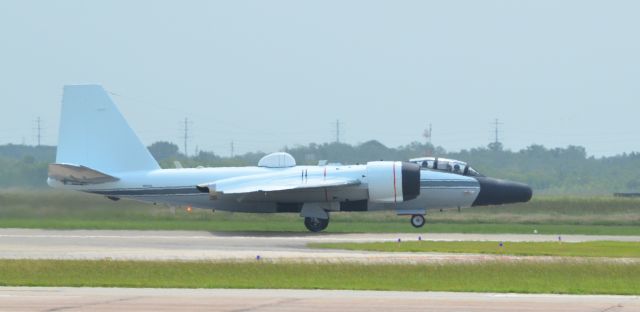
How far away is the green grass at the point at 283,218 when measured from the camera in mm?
49844

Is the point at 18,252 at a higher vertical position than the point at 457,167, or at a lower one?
lower

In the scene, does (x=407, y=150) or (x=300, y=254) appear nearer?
(x=300, y=254)

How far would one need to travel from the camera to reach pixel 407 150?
78.8 meters

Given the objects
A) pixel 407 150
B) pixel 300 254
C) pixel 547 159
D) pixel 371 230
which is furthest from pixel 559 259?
pixel 547 159

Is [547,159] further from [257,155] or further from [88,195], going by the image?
[88,195]

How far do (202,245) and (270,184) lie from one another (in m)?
9.46

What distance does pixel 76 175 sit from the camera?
48.7 metres

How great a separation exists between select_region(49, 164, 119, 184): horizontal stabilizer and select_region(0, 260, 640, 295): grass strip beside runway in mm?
17363

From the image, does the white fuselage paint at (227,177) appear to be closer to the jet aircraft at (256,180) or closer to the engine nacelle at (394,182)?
the jet aircraft at (256,180)

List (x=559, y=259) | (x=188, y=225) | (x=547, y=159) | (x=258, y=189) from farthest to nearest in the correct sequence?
(x=547, y=159) < (x=188, y=225) < (x=258, y=189) < (x=559, y=259)

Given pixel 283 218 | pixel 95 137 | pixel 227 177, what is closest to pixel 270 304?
pixel 227 177

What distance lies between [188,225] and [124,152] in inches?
150

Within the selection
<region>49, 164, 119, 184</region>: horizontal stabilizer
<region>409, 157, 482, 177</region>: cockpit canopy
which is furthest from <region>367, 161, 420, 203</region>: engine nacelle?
<region>49, 164, 119, 184</region>: horizontal stabilizer

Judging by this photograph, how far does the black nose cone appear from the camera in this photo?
49.7m
